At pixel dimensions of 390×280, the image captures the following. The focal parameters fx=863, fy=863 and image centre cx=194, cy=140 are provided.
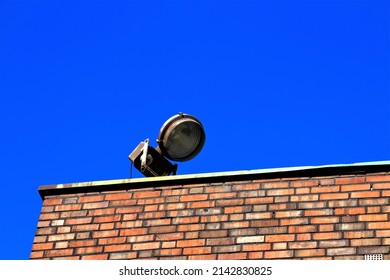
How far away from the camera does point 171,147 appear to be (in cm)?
874

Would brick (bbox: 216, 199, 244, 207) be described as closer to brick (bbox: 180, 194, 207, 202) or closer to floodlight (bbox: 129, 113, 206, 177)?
brick (bbox: 180, 194, 207, 202)

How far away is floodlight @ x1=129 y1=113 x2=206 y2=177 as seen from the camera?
8.66 metres

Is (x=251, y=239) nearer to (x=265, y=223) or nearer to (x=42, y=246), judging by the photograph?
(x=265, y=223)

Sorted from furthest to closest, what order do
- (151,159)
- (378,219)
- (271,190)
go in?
(151,159) < (271,190) < (378,219)

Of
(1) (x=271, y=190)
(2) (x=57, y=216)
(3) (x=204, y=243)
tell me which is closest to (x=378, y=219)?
(1) (x=271, y=190)

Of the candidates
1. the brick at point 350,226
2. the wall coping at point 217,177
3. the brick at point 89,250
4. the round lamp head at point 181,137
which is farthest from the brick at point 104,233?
the brick at point 350,226

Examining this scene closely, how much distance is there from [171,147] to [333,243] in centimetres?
231

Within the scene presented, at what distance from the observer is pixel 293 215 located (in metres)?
7.33

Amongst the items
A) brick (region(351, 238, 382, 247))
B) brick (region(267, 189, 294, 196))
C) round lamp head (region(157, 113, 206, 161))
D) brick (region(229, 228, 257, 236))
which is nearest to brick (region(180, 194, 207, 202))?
brick (region(229, 228, 257, 236))

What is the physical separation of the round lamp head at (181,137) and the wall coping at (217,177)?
0.86 m

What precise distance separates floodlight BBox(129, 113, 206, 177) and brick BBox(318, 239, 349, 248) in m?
2.22

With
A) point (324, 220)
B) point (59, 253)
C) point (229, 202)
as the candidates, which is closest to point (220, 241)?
point (229, 202)

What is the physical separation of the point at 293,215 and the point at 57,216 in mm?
2182
